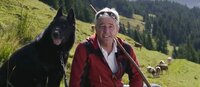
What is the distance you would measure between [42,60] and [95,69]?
51.5 inches

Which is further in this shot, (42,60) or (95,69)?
(42,60)

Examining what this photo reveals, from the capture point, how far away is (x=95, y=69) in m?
6.01

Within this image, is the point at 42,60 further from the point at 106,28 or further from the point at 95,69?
the point at 106,28

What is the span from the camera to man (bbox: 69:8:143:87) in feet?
19.2

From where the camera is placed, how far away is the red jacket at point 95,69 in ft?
A: 19.1

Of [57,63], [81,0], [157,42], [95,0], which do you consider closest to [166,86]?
[57,63]

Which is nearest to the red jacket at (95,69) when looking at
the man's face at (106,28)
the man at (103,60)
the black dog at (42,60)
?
the man at (103,60)

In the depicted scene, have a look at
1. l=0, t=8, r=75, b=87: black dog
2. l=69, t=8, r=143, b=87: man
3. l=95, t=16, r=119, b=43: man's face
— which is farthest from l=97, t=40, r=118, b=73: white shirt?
l=0, t=8, r=75, b=87: black dog

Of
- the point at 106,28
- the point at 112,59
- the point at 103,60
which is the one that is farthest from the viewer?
the point at 112,59

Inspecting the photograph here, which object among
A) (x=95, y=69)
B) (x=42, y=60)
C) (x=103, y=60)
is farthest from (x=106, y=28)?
(x=42, y=60)

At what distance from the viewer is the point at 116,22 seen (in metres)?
5.91

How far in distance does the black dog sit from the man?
1050mm

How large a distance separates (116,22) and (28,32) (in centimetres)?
517

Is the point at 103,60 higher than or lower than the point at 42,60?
higher
